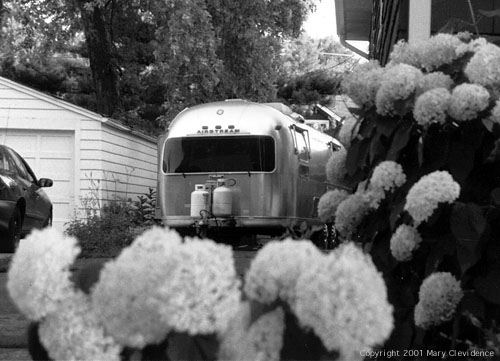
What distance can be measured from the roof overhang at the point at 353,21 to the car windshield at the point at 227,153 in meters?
3.61

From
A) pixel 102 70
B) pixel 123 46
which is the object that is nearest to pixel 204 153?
pixel 102 70

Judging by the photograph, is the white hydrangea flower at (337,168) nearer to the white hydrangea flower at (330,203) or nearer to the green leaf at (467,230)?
the white hydrangea flower at (330,203)

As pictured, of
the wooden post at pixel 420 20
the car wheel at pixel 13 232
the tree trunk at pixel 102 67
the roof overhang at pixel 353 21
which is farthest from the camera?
the tree trunk at pixel 102 67

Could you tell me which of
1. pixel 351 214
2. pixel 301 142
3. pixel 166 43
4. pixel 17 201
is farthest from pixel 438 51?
pixel 166 43

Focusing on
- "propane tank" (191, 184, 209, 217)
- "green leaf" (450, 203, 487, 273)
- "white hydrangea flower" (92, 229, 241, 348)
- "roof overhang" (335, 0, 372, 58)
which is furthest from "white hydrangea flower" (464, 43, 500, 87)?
"roof overhang" (335, 0, 372, 58)

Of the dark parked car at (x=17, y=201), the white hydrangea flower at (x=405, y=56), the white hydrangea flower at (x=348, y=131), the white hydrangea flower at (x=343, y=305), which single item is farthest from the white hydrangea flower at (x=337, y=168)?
the dark parked car at (x=17, y=201)

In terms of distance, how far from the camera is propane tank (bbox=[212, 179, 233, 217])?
666 inches

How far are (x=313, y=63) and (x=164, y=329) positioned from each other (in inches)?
1991

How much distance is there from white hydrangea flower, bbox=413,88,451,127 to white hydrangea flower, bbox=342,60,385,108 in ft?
1.24

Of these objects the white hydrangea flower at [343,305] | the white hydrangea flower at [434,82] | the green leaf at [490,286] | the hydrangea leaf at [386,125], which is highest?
the white hydrangea flower at [434,82]

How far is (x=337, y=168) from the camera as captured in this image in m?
4.38

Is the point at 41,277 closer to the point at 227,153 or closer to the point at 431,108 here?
the point at 431,108

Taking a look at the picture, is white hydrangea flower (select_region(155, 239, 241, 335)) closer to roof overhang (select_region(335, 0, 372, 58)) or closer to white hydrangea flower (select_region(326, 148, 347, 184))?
white hydrangea flower (select_region(326, 148, 347, 184))

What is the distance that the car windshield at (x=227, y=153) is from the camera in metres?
17.5
